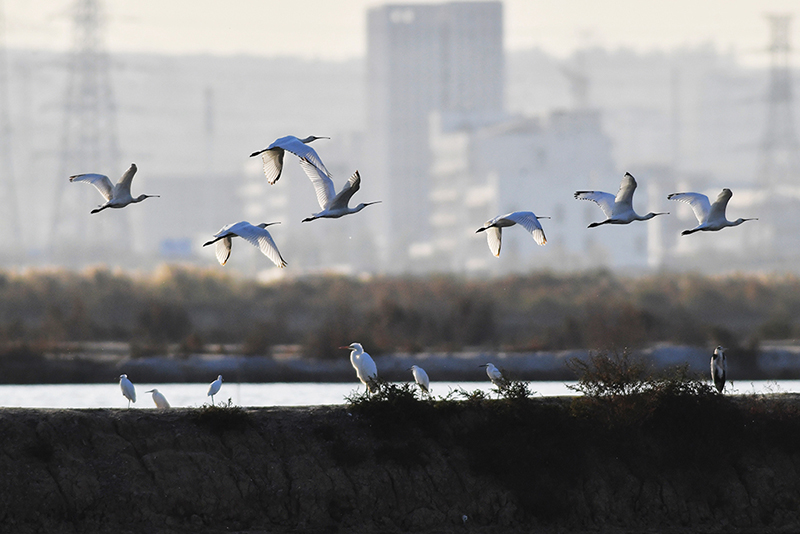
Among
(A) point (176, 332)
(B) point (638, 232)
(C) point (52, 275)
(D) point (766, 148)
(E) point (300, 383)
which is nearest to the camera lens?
(E) point (300, 383)

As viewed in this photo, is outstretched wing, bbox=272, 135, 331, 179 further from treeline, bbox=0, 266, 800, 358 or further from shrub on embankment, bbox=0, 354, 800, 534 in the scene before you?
treeline, bbox=0, 266, 800, 358

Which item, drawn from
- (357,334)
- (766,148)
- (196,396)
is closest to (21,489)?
(196,396)

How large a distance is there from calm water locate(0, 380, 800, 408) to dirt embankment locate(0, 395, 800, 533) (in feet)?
23.1

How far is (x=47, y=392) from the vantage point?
38.9m

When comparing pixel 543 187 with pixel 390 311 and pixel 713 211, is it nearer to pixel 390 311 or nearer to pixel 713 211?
pixel 390 311

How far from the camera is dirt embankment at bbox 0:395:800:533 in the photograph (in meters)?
23.4

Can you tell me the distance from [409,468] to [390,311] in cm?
2902

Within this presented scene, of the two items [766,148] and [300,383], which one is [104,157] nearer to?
[766,148]

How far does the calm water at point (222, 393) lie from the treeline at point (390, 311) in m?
3.80

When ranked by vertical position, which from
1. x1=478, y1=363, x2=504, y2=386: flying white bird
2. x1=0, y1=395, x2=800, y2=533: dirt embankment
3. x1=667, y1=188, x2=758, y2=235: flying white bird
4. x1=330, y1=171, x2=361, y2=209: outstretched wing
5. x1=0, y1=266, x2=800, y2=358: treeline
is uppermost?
x1=330, y1=171, x2=361, y2=209: outstretched wing

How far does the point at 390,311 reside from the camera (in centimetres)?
5350

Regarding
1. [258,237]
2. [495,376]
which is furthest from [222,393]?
[258,237]

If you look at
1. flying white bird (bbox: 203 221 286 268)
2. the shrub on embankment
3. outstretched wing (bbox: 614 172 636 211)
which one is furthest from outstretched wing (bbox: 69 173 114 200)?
outstretched wing (bbox: 614 172 636 211)

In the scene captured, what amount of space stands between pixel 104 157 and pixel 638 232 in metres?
→ 75.8
